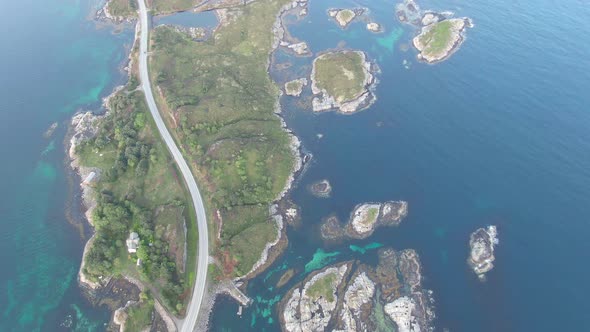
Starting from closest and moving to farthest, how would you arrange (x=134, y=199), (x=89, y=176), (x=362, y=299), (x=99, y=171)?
(x=362, y=299) < (x=134, y=199) < (x=89, y=176) < (x=99, y=171)

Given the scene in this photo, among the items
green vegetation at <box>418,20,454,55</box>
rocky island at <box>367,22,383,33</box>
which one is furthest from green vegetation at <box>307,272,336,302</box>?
rocky island at <box>367,22,383,33</box>

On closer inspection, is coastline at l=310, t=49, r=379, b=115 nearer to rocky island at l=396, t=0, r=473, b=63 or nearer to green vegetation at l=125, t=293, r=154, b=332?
rocky island at l=396, t=0, r=473, b=63

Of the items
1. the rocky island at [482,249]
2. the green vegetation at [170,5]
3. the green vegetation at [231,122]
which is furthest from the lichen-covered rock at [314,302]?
the green vegetation at [170,5]

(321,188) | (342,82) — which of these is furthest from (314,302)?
(342,82)

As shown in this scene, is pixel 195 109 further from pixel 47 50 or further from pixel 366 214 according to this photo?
pixel 47 50

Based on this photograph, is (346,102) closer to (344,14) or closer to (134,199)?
(344,14)

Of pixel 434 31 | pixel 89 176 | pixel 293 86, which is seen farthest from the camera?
pixel 434 31

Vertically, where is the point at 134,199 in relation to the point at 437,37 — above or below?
below

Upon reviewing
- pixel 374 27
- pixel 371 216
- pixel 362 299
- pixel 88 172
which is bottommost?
pixel 362 299
